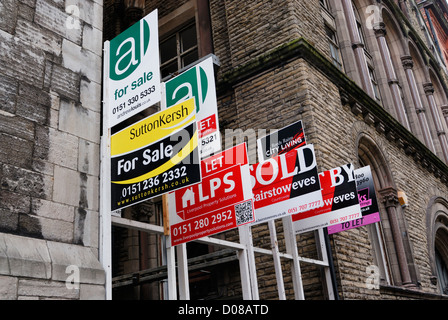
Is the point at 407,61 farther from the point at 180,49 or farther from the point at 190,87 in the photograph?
the point at 190,87

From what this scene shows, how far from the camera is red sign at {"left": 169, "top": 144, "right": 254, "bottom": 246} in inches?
212

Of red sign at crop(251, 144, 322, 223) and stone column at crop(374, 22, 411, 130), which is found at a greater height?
stone column at crop(374, 22, 411, 130)

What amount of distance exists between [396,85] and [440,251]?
532cm

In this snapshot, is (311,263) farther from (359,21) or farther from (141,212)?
(359,21)

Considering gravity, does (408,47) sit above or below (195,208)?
above

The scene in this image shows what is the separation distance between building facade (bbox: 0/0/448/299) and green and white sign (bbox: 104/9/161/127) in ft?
0.63

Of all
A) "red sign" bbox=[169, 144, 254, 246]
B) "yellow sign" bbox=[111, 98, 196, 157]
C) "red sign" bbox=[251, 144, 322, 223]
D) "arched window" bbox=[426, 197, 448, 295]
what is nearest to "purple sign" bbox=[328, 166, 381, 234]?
"red sign" bbox=[251, 144, 322, 223]

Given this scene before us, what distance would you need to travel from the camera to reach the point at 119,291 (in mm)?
10922

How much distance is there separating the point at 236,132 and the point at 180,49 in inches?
155

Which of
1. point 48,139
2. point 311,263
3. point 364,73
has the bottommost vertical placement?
point 311,263

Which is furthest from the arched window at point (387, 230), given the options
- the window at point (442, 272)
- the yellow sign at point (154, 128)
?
the yellow sign at point (154, 128)

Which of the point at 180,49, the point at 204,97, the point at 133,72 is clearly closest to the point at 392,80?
the point at 180,49

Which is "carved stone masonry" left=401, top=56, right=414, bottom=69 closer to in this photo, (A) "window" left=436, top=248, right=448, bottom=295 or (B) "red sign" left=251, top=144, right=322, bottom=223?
(A) "window" left=436, top=248, right=448, bottom=295

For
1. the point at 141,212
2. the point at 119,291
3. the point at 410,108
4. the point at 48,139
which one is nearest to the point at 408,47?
the point at 410,108
